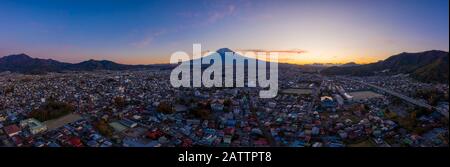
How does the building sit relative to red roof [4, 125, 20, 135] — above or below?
above

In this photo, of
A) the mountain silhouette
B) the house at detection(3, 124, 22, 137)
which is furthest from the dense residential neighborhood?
the mountain silhouette

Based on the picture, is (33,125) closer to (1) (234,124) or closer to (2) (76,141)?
(2) (76,141)

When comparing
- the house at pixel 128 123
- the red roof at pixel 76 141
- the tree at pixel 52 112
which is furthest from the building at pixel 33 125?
the house at pixel 128 123

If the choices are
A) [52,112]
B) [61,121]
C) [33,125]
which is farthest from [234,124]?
[52,112]

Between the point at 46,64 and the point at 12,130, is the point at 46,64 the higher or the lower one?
the higher one

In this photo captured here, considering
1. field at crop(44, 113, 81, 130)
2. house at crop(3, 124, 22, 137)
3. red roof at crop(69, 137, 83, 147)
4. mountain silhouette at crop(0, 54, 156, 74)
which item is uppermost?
mountain silhouette at crop(0, 54, 156, 74)

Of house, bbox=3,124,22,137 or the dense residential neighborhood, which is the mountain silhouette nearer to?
the dense residential neighborhood

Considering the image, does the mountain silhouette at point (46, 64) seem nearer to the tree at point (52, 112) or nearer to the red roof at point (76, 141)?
the tree at point (52, 112)
